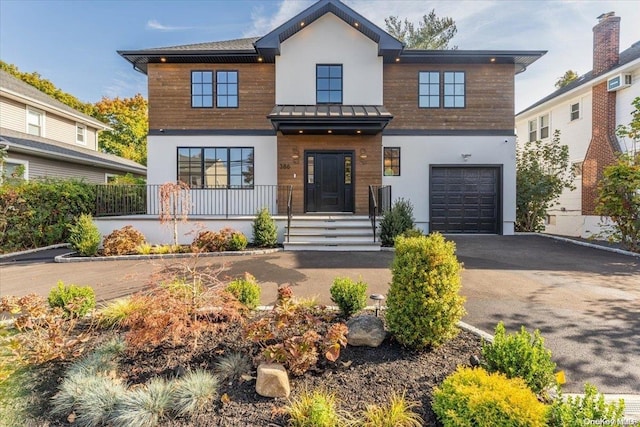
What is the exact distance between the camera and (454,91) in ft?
39.1

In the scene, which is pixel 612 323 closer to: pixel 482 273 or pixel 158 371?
pixel 482 273

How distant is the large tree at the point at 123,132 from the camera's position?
2730cm

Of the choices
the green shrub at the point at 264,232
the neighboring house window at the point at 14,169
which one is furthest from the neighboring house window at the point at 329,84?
the neighboring house window at the point at 14,169

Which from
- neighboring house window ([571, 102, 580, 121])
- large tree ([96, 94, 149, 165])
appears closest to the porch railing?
neighboring house window ([571, 102, 580, 121])

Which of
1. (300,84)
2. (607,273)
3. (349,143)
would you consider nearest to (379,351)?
(607,273)

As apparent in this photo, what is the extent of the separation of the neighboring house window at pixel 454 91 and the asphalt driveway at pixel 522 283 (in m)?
5.49

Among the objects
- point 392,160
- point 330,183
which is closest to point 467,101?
point 392,160

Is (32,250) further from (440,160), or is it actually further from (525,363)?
(440,160)

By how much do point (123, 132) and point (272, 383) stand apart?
1264 inches

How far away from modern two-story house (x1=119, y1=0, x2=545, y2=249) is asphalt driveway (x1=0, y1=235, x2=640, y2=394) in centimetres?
298

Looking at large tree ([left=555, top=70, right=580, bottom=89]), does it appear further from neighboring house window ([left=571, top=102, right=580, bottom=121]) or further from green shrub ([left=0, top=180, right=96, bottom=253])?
green shrub ([left=0, top=180, right=96, bottom=253])

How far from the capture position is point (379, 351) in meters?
3.24

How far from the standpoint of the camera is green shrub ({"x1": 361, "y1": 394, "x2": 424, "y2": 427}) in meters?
2.25

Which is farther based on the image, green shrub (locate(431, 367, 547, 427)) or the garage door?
the garage door
